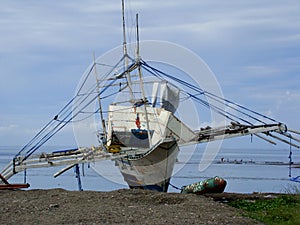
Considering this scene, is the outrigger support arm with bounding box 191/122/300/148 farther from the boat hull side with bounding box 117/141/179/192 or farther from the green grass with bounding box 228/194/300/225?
the green grass with bounding box 228/194/300/225

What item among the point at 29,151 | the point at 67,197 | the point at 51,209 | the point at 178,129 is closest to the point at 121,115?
the point at 178,129

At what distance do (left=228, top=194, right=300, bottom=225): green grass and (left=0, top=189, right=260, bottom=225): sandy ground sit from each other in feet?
1.82

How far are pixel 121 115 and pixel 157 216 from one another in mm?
15662

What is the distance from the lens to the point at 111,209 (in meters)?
13.6

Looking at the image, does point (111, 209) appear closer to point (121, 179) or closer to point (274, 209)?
point (274, 209)

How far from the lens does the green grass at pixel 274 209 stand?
13039mm

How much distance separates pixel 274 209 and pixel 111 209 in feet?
13.1

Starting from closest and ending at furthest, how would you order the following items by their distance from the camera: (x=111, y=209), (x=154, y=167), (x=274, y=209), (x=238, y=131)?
(x=111, y=209) < (x=274, y=209) < (x=238, y=131) < (x=154, y=167)

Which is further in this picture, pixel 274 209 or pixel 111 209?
pixel 274 209

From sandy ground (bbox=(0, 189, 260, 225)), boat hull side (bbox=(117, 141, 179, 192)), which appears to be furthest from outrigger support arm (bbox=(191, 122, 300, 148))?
sandy ground (bbox=(0, 189, 260, 225))

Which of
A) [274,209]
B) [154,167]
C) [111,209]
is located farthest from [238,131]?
A: [111,209]

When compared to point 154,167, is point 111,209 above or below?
above

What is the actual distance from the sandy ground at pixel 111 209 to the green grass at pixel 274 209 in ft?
1.82

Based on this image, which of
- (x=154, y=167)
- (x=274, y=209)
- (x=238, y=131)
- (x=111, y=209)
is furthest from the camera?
(x=154, y=167)
